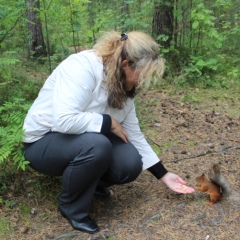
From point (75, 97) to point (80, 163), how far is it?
0.43m

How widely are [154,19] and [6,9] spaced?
3395 millimetres

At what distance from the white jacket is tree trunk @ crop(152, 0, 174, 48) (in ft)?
13.0

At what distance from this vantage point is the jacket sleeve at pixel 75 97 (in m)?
2.11

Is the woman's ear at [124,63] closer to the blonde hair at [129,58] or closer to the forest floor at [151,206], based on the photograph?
the blonde hair at [129,58]

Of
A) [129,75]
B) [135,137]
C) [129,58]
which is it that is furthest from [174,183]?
[129,58]

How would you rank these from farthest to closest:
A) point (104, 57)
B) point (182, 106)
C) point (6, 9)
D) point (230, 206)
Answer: point (182, 106) < point (6, 9) < point (230, 206) < point (104, 57)

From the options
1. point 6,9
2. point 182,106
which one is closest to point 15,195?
point 6,9

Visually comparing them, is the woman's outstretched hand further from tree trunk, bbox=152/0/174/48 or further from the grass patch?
tree trunk, bbox=152/0/174/48

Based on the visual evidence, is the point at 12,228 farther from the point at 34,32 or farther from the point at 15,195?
the point at 34,32

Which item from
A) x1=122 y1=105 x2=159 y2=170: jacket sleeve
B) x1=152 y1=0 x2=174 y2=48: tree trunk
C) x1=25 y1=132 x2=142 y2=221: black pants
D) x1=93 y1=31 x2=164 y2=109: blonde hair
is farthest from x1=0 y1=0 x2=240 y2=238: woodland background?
x1=93 y1=31 x2=164 y2=109: blonde hair

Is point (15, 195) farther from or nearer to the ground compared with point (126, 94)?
nearer to the ground

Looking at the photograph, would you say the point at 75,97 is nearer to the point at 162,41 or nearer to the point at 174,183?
the point at 174,183

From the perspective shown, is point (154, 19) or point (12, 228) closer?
point (12, 228)

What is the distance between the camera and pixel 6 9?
3.42 metres
